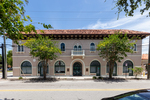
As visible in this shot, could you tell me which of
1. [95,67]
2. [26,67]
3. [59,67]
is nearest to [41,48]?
[59,67]

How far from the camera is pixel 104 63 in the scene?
15680 millimetres

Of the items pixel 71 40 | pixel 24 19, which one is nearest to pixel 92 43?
pixel 71 40

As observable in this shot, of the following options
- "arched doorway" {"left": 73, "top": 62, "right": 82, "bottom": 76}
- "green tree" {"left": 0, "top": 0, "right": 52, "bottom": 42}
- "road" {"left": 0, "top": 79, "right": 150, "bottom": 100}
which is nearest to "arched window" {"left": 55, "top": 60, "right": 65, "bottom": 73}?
"arched doorway" {"left": 73, "top": 62, "right": 82, "bottom": 76}

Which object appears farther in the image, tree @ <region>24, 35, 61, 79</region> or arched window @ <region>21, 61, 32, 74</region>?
arched window @ <region>21, 61, 32, 74</region>

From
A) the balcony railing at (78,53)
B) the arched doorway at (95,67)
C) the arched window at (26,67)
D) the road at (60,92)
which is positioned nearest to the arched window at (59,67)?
the balcony railing at (78,53)

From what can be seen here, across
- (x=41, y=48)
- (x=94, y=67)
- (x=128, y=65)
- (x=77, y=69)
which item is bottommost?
(x=77, y=69)

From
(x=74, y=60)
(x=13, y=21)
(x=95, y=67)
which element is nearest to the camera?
(x=13, y=21)

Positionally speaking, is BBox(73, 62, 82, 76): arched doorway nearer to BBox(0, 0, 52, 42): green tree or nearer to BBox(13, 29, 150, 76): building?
BBox(13, 29, 150, 76): building

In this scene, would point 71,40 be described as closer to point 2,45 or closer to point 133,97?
point 2,45

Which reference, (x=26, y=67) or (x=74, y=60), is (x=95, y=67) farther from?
(x=26, y=67)

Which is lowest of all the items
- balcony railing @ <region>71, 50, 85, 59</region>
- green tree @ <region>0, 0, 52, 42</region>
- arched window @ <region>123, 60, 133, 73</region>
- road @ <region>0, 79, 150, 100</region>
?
road @ <region>0, 79, 150, 100</region>

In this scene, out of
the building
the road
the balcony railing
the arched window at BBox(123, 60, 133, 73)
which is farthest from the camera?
the arched window at BBox(123, 60, 133, 73)

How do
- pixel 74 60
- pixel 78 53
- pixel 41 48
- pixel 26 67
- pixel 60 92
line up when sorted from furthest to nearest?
pixel 74 60
pixel 26 67
pixel 78 53
pixel 41 48
pixel 60 92

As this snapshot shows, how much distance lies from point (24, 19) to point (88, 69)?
13.3 meters
